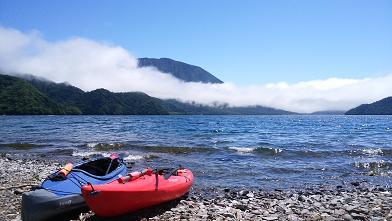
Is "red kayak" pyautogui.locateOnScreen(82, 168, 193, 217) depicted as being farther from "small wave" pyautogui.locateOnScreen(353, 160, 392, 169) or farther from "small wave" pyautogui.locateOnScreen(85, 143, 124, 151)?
"small wave" pyautogui.locateOnScreen(85, 143, 124, 151)

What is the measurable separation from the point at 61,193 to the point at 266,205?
714 cm

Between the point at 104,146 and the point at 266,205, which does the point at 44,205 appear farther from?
the point at 104,146

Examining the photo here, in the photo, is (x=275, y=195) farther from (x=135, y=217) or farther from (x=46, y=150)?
(x=46, y=150)

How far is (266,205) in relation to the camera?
45.1 ft

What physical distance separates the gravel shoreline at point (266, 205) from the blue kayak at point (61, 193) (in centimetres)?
76

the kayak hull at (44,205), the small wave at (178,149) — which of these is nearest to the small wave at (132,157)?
the small wave at (178,149)

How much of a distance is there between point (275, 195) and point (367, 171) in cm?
981

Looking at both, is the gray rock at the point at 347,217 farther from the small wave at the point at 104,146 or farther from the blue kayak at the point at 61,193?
the small wave at the point at 104,146

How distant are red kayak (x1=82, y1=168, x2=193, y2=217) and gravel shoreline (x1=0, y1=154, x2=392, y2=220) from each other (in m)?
0.41

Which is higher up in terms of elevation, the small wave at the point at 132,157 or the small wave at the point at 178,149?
the small wave at the point at 178,149

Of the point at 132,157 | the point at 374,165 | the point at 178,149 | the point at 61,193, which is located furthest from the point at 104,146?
the point at 61,193

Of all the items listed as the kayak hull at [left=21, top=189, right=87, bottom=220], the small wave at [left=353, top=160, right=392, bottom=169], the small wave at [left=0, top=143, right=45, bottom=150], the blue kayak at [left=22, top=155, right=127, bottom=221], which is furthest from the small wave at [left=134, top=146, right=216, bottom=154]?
the kayak hull at [left=21, top=189, right=87, bottom=220]

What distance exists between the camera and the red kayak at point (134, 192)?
36.4 ft

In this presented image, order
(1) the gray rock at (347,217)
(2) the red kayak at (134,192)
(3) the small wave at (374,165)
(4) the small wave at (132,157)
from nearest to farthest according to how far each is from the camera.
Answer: (2) the red kayak at (134,192)
(1) the gray rock at (347,217)
(3) the small wave at (374,165)
(4) the small wave at (132,157)
